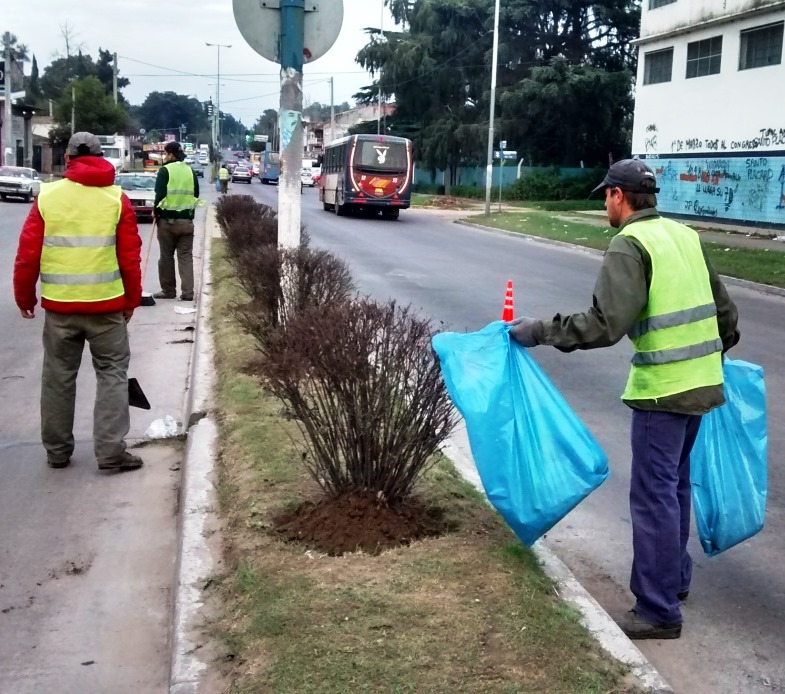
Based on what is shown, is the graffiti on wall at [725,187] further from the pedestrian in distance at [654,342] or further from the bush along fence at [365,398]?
the pedestrian in distance at [654,342]

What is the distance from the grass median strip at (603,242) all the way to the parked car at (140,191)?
10.5m

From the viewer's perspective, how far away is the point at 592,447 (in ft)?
13.0

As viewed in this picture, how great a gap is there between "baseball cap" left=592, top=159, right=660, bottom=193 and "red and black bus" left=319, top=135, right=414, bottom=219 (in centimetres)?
3143

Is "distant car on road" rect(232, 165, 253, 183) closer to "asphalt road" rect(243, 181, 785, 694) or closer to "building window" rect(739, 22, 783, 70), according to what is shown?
"building window" rect(739, 22, 783, 70)

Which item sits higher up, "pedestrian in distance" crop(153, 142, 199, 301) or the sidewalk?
"pedestrian in distance" crop(153, 142, 199, 301)

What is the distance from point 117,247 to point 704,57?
93.3 feet

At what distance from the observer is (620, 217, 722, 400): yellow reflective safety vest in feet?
12.2

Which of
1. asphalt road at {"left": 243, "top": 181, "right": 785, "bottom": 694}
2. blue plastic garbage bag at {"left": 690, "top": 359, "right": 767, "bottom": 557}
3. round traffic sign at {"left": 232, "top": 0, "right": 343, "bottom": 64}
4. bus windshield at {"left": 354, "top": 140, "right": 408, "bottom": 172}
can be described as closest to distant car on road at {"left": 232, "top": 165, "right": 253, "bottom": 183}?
bus windshield at {"left": 354, "top": 140, "right": 408, "bottom": 172}

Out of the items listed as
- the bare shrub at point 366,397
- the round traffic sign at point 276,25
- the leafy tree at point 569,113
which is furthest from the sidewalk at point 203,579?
A: the leafy tree at point 569,113

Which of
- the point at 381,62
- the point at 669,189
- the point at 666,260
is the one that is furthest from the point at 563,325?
the point at 381,62

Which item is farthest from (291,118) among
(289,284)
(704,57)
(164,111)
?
(164,111)

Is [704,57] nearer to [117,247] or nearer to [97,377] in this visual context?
[117,247]

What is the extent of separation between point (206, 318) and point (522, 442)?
24.7 feet

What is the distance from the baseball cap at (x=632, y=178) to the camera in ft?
12.6
